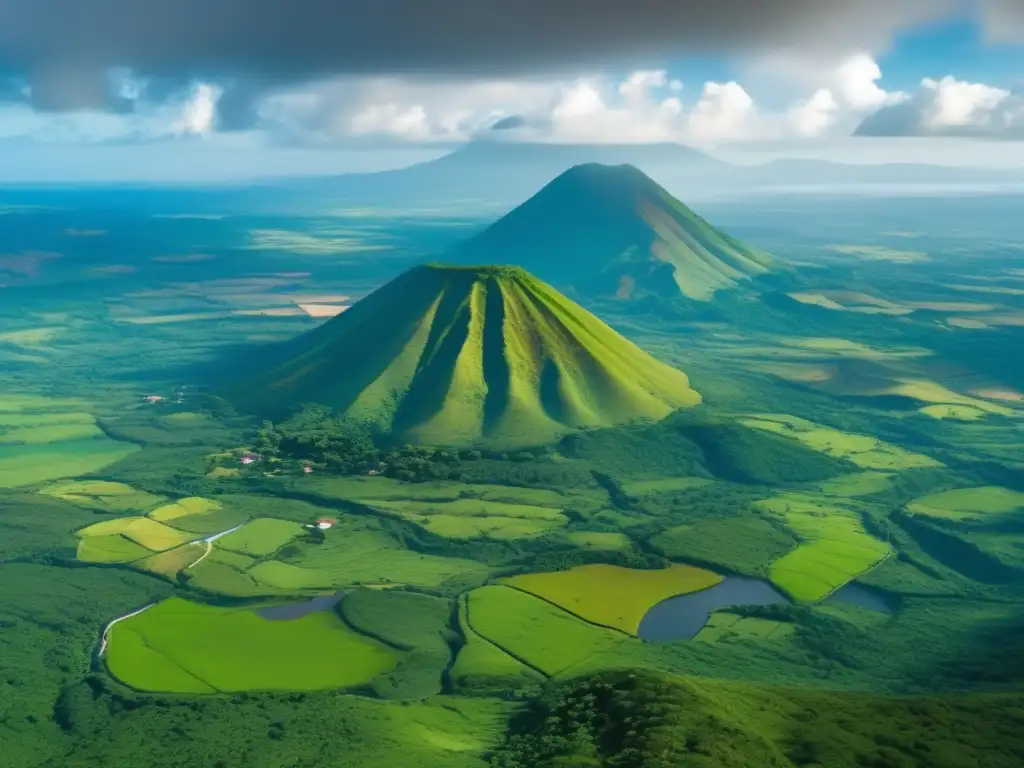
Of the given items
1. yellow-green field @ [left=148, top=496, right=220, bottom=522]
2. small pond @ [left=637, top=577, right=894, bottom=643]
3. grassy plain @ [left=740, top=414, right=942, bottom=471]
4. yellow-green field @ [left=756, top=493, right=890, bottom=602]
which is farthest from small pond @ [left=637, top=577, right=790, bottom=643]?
yellow-green field @ [left=148, top=496, right=220, bottom=522]

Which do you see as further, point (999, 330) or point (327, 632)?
point (999, 330)

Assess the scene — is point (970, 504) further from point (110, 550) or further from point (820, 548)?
point (110, 550)

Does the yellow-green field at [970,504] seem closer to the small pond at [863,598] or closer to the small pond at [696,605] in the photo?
the small pond at [863,598]

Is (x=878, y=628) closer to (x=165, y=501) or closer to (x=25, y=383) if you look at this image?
(x=165, y=501)

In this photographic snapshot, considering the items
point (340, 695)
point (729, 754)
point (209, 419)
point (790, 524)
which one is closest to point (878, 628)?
point (790, 524)

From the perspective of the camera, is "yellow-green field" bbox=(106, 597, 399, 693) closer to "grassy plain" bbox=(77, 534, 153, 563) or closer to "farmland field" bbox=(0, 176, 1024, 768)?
"farmland field" bbox=(0, 176, 1024, 768)
